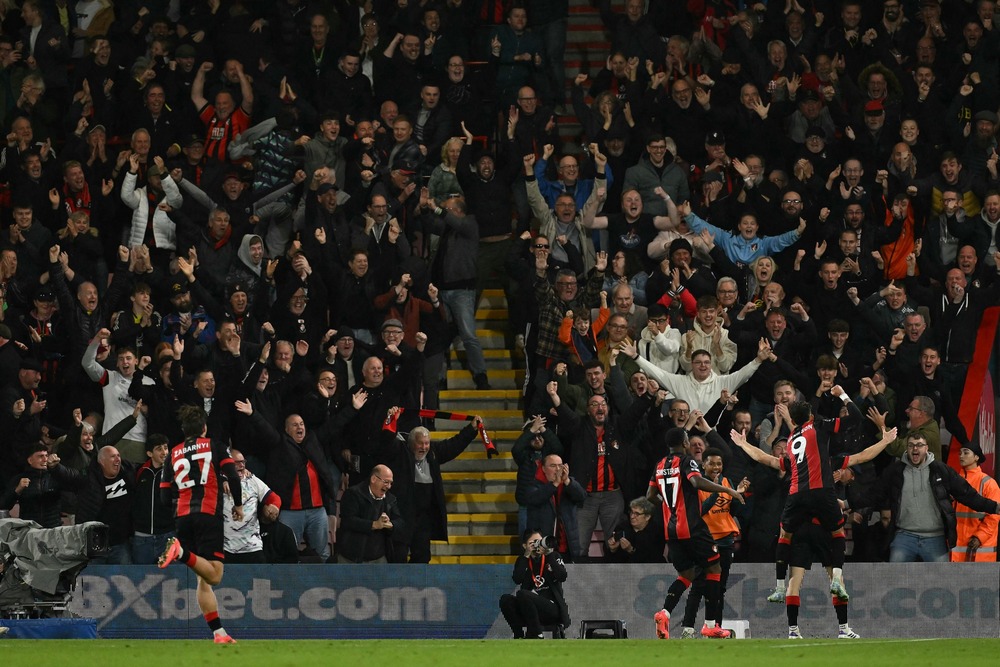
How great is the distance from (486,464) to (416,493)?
2005 millimetres

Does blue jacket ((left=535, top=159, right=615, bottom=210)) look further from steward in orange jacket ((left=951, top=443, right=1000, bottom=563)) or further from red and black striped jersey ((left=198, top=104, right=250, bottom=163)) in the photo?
steward in orange jacket ((left=951, top=443, right=1000, bottom=563))

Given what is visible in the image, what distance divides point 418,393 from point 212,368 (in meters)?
2.34

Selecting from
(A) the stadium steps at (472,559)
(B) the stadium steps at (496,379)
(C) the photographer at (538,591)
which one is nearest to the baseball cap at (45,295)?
(B) the stadium steps at (496,379)

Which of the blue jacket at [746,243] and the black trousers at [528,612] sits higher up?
the blue jacket at [746,243]

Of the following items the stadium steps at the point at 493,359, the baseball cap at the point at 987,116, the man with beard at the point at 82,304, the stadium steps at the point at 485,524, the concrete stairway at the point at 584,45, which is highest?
the concrete stairway at the point at 584,45

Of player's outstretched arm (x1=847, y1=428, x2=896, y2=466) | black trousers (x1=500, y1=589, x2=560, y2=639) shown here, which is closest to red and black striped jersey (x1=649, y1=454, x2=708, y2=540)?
black trousers (x1=500, y1=589, x2=560, y2=639)

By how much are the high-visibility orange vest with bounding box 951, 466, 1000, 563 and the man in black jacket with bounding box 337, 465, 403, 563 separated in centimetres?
593

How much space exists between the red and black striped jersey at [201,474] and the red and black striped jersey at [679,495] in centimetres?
409

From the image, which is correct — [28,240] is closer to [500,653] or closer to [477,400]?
[477,400]

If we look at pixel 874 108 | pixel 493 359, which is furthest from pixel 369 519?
pixel 874 108

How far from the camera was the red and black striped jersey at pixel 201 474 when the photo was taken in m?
16.1

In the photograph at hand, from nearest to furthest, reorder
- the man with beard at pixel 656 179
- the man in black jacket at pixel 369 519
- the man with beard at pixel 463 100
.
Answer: the man in black jacket at pixel 369 519 < the man with beard at pixel 656 179 < the man with beard at pixel 463 100

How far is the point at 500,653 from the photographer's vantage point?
14234mm

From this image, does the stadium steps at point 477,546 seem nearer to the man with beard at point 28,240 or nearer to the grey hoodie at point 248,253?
the grey hoodie at point 248,253
